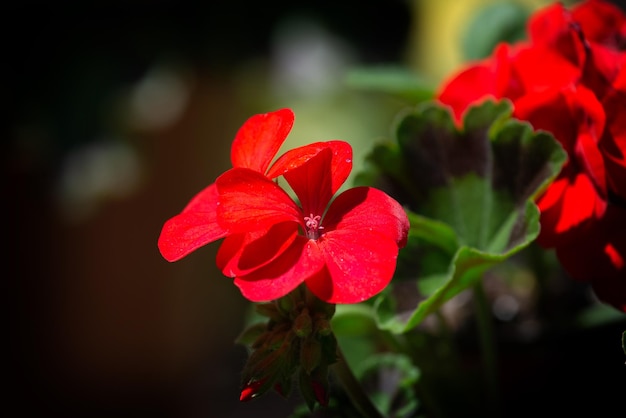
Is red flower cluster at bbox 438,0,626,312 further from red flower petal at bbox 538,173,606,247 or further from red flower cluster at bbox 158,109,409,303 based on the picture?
red flower cluster at bbox 158,109,409,303

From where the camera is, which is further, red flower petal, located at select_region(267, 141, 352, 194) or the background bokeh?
the background bokeh

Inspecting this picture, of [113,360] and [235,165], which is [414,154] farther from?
[113,360]

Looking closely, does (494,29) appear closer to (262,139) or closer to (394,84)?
(394,84)

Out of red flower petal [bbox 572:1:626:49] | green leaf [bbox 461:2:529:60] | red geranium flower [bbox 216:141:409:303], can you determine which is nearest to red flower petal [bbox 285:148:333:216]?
red geranium flower [bbox 216:141:409:303]

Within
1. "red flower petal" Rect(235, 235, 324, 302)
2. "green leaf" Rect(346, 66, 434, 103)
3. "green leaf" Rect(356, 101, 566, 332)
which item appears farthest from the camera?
"green leaf" Rect(346, 66, 434, 103)

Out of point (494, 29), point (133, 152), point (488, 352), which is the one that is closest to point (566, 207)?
point (488, 352)

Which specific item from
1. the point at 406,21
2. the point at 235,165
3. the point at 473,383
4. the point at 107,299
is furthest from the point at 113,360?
the point at 235,165

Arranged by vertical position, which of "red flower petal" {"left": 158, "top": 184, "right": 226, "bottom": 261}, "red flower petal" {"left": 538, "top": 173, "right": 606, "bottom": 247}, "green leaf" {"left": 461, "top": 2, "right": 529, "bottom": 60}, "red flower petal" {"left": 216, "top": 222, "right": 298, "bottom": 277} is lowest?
"red flower petal" {"left": 538, "top": 173, "right": 606, "bottom": 247}
